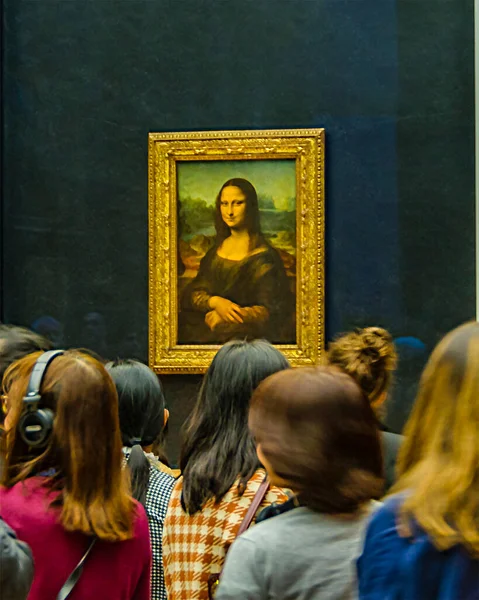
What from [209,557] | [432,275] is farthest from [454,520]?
[432,275]

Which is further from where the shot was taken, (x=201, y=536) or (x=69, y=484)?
(x=201, y=536)

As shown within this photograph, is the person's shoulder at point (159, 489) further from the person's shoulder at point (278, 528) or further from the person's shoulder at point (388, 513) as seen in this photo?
the person's shoulder at point (388, 513)

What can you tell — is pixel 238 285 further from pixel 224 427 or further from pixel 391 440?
pixel 224 427

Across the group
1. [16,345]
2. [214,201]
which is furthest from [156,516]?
[214,201]

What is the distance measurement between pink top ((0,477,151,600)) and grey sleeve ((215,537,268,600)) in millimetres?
478

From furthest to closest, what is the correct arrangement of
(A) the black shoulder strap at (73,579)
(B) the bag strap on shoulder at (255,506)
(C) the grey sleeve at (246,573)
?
(B) the bag strap on shoulder at (255,506) < (A) the black shoulder strap at (73,579) < (C) the grey sleeve at (246,573)

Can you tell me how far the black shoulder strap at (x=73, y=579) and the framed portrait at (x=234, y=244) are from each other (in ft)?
23.0

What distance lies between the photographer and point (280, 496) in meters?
3.25

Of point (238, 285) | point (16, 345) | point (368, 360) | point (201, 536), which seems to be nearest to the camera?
point (201, 536)

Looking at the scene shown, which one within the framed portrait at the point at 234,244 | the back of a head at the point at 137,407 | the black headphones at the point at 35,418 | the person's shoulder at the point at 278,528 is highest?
the framed portrait at the point at 234,244

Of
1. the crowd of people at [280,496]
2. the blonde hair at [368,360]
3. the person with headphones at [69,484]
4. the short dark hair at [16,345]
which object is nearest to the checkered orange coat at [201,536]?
the crowd of people at [280,496]

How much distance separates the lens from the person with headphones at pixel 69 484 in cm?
263

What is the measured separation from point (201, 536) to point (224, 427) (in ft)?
1.40

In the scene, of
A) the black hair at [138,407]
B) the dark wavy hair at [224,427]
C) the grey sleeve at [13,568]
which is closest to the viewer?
the grey sleeve at [13,568]
